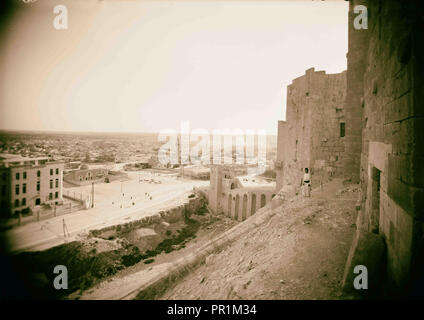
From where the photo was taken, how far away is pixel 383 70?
10.2 feet

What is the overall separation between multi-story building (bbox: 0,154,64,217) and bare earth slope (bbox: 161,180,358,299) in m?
7.44

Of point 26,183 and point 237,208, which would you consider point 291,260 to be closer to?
point 26,183

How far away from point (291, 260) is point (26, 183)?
12.1 metres

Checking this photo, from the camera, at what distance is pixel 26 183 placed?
32.4 ft

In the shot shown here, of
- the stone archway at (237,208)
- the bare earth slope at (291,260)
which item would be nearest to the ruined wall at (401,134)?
the bare earth slope at (291,260)

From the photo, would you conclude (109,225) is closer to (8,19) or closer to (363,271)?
(8,19)

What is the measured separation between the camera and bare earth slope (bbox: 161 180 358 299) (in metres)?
3.73

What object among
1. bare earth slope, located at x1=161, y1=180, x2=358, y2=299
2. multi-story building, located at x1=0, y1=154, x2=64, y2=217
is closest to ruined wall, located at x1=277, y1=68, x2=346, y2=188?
bare earth slope, located at x1=161, y1=180, x2=358, y2=299

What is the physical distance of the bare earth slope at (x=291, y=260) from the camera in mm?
3726

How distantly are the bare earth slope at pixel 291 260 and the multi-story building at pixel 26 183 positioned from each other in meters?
7.44

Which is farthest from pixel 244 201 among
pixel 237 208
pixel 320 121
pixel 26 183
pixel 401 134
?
pixel 401 134
